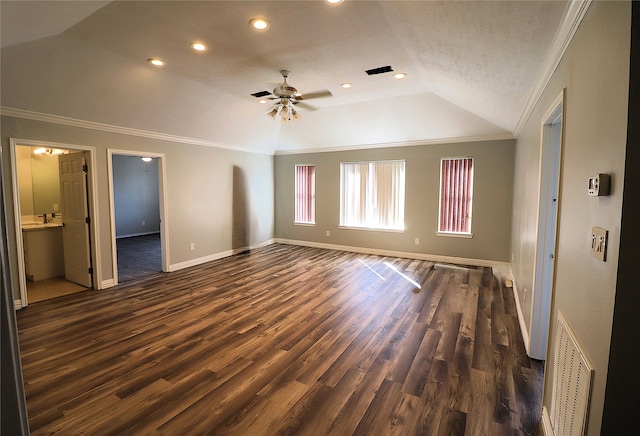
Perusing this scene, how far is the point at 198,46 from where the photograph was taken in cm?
306

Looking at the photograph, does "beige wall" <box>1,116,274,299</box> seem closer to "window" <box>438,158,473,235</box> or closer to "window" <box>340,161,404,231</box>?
"window" <box>340,161,404,231</box>

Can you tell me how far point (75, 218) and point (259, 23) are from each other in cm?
431

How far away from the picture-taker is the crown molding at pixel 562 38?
1491 millimetres

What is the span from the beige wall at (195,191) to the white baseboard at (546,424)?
5587 mm

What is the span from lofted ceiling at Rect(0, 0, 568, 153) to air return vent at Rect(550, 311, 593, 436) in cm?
177

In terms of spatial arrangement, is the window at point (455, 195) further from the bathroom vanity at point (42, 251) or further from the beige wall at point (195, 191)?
the bathroom vanity at point (42, 251)

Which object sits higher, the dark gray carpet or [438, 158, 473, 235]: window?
[438, 158, 473, 235]: window

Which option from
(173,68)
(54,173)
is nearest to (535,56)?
(173,68)

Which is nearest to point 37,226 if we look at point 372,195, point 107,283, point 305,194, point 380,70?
point 107,283

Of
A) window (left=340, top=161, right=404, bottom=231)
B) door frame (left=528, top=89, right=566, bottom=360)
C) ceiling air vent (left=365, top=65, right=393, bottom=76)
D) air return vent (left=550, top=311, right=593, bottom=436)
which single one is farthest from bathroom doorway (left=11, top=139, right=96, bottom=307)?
door frame (left=528, top=89, right=566, bottom=360)

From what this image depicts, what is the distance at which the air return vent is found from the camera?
125cm

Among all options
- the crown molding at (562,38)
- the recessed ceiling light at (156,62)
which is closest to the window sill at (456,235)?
the crown molding at (562,38)

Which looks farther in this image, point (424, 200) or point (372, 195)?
point (372, 195)

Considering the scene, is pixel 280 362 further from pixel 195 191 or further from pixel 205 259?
pixel 195 191
